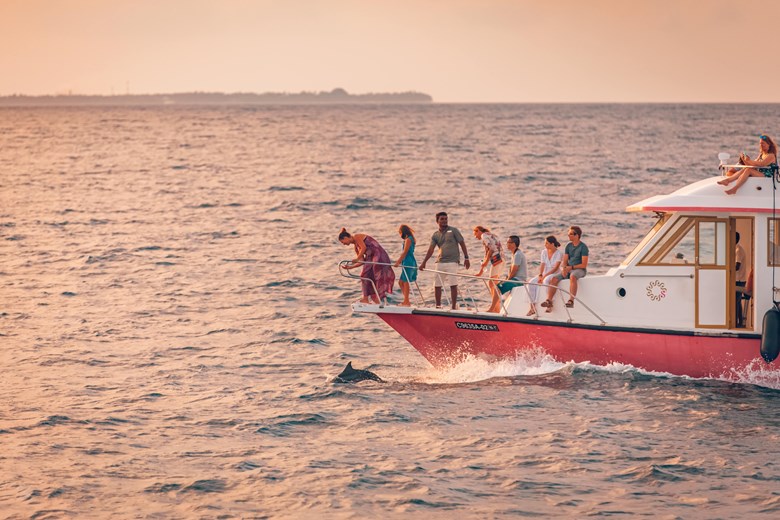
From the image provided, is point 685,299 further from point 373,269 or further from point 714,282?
point 373,269

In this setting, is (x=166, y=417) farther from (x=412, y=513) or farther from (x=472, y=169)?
(x=472, y=169)

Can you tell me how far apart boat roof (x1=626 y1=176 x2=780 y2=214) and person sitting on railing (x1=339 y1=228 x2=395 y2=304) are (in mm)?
4184

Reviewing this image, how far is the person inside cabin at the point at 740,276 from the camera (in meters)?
17.5

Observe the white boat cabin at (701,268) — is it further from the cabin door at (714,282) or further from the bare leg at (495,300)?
the bare leg at (495,300)

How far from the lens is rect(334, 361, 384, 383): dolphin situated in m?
19.1

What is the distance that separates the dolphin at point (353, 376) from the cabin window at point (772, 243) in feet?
21.3

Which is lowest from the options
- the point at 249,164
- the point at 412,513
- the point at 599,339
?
the point at 412,513

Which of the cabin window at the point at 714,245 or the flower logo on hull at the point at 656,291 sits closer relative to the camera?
the cabin window at the point at 714,245

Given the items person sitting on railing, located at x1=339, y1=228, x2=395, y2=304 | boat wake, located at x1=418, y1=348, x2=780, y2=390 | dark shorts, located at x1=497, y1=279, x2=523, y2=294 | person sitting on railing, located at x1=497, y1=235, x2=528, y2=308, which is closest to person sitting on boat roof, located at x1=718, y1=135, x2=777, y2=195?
boat wake, located at x1=418, y1=348, x2=780, y2=390

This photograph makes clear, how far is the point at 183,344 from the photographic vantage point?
2256 cm

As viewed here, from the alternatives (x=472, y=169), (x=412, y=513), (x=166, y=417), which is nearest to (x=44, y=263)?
(x=166, y=417)

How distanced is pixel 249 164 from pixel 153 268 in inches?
2023

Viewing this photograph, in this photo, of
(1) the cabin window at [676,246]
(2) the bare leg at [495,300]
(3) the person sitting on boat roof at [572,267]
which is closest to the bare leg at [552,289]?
(3) the person sitting on boat roof at [572,267]

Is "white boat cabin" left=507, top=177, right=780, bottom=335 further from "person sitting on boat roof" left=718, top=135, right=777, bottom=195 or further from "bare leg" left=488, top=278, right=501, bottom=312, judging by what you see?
"bare leg" left=488, top=278, right=501, bottom=312
